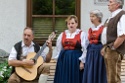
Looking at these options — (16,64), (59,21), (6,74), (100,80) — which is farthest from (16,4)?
(100,80)

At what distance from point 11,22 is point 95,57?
94.0 inches

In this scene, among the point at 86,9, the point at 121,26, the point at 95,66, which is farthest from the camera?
the point at 86,9

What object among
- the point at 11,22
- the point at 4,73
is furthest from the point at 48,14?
the point at 4,73

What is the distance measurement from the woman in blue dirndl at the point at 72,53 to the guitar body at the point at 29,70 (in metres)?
0.39

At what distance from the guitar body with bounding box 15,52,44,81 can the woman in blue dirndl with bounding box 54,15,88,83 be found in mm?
385

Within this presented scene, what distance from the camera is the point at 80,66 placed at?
20.2ft

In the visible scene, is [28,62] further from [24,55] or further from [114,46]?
[114,46]

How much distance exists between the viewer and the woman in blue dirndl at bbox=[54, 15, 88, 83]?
20.1ft

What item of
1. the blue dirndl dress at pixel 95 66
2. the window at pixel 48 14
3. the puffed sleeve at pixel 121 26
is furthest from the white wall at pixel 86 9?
the puffed sleeve at pixel 121 26

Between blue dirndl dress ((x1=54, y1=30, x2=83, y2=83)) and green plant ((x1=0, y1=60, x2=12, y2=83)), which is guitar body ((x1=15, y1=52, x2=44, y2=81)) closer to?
blue dirndl dress ((x1=54, y1=30, x2=83, y2=83))

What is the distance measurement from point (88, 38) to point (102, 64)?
0.44 metres

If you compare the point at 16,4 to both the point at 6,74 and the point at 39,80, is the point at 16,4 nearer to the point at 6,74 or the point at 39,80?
the point at 6,74

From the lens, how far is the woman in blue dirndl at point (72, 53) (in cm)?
614

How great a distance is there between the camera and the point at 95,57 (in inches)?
233
